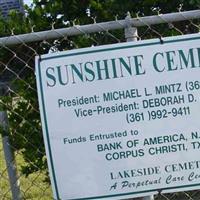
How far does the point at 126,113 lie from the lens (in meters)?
2.94

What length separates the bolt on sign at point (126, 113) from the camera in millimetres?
2936

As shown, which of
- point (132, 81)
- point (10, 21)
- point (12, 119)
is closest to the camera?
Result: point (132, 81)

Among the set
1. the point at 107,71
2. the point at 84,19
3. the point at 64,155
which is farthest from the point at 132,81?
the point at 84,19

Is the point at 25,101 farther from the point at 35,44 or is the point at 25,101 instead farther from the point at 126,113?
the point at 126,113

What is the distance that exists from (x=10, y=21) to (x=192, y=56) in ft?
5.26

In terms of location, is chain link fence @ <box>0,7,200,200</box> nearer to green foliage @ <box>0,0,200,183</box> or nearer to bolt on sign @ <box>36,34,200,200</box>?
green foliage @ <box>0,0,200,183</box>

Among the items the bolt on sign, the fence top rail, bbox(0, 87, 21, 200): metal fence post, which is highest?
the fence top rail

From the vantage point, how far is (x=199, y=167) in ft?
9.87


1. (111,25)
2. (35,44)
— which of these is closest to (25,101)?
(35,44)

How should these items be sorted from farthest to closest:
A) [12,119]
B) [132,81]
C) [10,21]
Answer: [10,21]
[12,119]
[132,81]

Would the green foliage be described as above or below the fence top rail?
below

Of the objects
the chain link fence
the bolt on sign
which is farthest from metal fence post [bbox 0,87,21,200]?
the bolt on sign

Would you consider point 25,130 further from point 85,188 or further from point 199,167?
point 199,167

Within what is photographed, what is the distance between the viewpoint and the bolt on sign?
116 inches
